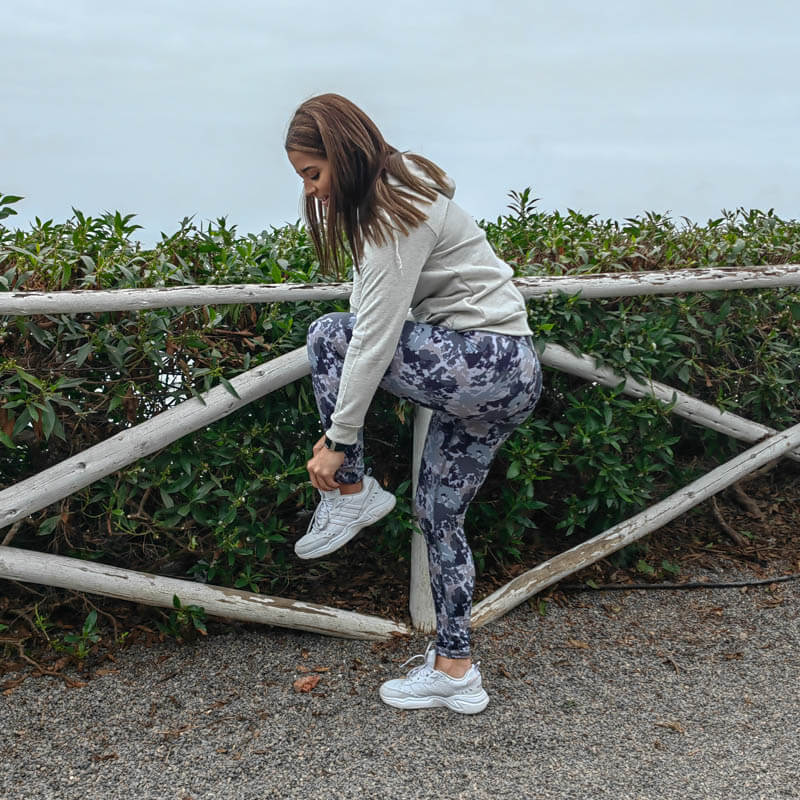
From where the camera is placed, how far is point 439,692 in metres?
3.49

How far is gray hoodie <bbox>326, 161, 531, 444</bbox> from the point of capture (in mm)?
2715

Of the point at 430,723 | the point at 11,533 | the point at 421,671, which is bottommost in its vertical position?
the point at 430,723

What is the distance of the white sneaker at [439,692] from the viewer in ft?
11.4

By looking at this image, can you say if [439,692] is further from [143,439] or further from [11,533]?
[11,533]

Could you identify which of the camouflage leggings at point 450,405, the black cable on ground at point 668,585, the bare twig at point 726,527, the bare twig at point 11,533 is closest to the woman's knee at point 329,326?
the camouflage leggings at point 450,405

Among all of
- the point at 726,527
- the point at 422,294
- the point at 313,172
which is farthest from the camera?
the point at 726,527

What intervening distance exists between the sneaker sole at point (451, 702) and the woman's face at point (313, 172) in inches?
72.5

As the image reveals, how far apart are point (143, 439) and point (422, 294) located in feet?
3.93

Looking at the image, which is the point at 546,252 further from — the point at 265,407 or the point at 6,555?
the point at 6,555

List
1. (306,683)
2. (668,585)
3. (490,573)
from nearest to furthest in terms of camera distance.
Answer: (306,683) < (490,573) < (668,585)

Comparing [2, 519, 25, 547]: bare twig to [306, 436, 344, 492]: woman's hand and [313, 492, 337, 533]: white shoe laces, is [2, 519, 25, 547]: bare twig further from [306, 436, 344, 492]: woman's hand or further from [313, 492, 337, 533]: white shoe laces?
[306, 436, 344, 492]: woman's hand

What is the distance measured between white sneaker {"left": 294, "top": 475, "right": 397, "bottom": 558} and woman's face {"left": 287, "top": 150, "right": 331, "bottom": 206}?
1013 millimetres

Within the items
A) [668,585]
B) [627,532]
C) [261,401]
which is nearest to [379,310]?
[261,401]

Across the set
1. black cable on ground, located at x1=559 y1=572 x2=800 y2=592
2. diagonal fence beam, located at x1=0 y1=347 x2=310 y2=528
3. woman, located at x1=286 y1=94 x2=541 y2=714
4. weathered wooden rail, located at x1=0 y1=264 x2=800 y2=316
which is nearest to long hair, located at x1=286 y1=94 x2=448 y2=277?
woman, located at x1=286 y1=94 x2=541 y2=714
